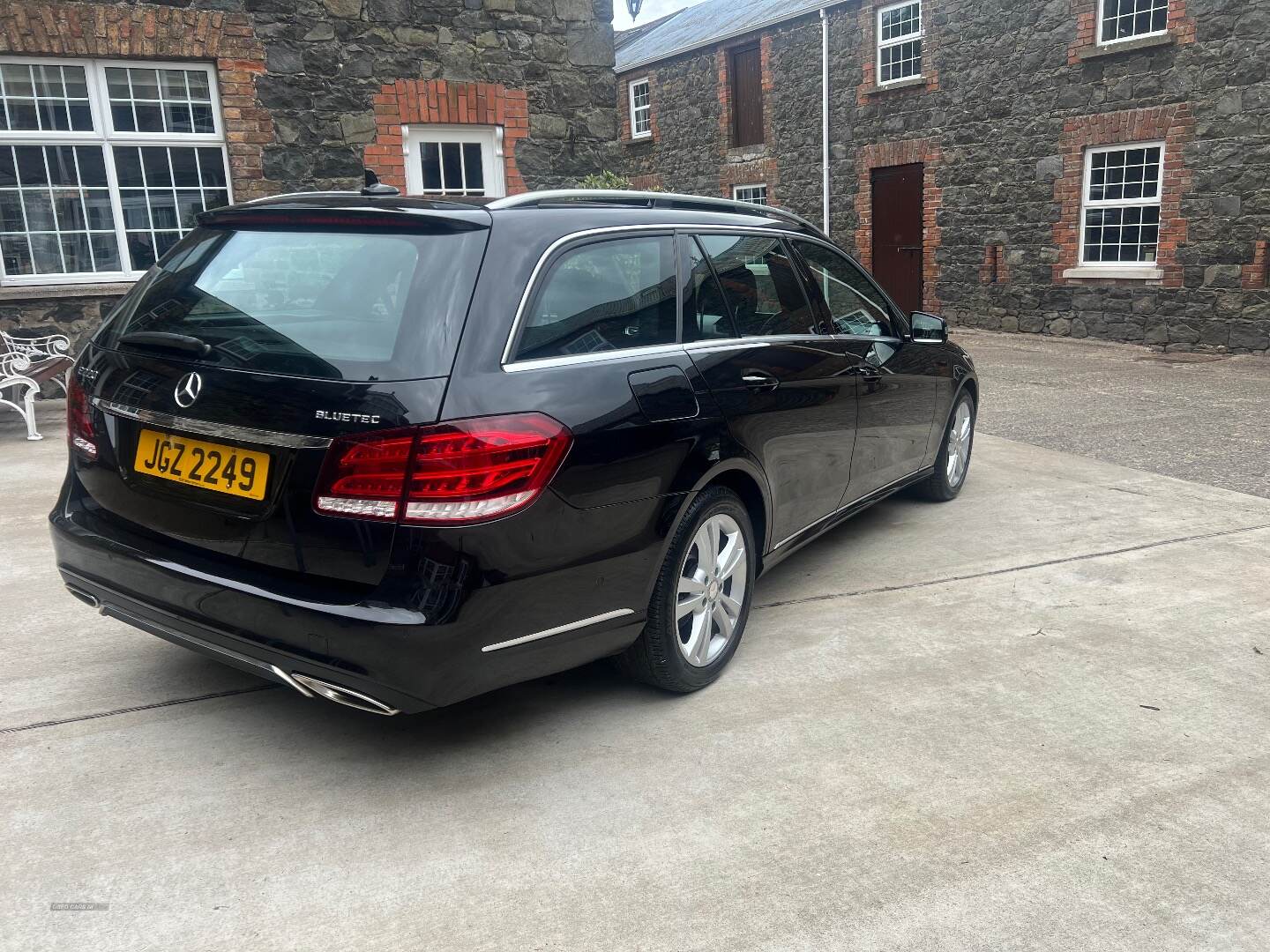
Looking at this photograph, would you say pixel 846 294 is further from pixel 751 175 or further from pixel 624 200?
pixel 751 175

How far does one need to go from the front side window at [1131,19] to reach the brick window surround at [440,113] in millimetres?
9034

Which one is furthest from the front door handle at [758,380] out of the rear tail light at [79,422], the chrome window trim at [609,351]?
the rear tail light at [79,422]

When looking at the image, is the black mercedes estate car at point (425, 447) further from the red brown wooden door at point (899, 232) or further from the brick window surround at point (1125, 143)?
the red brown wooden door at point (899, 232)

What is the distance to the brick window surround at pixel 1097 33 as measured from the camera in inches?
521

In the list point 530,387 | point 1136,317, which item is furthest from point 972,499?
point 1136,317

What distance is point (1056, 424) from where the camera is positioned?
868 centimetres

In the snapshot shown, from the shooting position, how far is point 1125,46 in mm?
13906

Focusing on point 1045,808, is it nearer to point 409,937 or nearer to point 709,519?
point 709,519

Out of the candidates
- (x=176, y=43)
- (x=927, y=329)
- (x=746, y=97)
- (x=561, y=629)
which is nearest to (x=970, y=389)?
(x=927, y=329)

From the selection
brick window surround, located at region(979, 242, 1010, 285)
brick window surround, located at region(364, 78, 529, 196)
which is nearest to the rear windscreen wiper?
brick window surround, located at region(364, 78, 529, 196)

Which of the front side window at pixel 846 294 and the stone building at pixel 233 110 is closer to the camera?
the front side window at pixel 846 294

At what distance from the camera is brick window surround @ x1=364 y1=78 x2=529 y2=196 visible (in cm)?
973

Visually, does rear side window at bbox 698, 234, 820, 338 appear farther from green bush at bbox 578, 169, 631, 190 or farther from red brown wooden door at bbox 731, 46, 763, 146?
red brown wooden door at bbox 731, 46, 763, 146

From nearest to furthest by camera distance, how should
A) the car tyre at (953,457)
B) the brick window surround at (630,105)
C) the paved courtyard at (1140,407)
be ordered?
the car tyre at (953,457) → the paved courtyard at (1140,407) → the brick window surround at (630,105)
